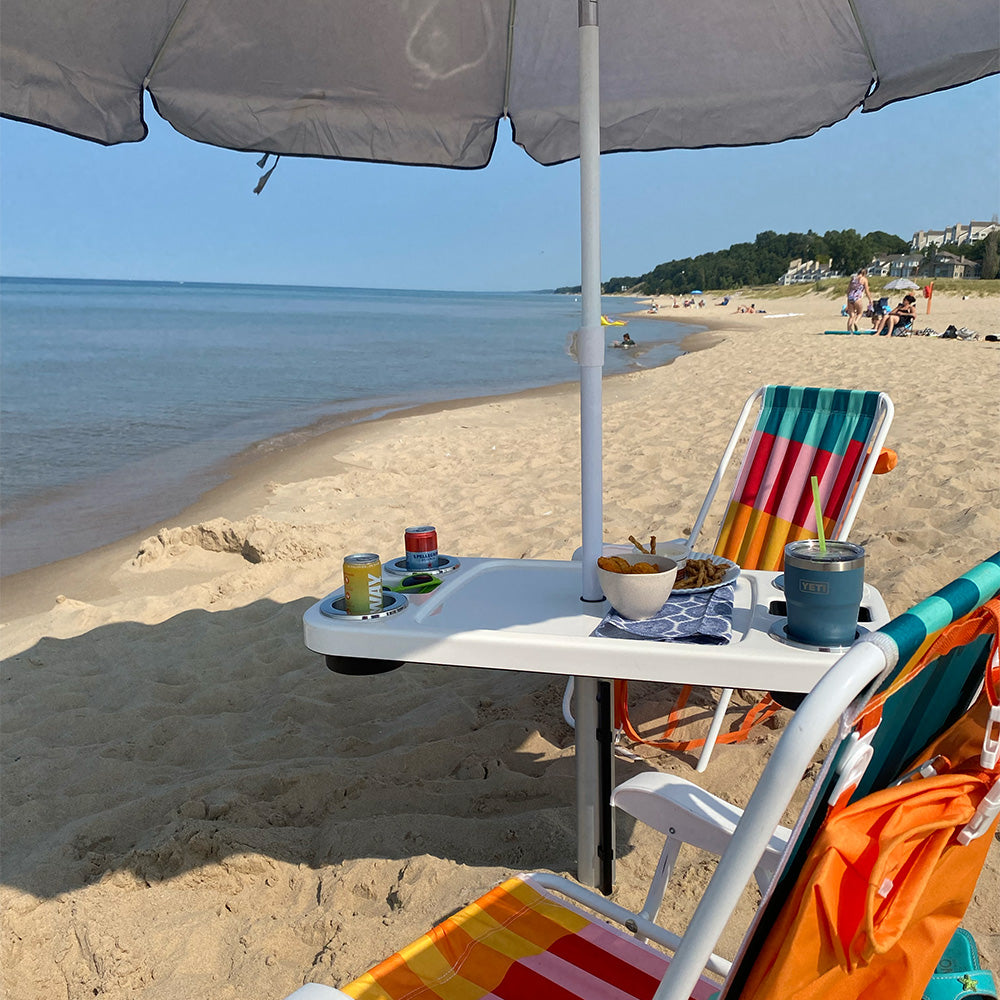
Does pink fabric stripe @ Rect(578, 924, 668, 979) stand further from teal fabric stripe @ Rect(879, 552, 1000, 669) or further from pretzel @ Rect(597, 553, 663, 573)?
teal fabric stripe @ Rect(879, 552, 1000, 669)

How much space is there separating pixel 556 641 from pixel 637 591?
0.20 metres

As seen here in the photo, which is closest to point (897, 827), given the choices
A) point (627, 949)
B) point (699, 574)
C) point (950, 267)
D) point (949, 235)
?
point (627, 949)

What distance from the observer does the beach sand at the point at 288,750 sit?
6.71 ft

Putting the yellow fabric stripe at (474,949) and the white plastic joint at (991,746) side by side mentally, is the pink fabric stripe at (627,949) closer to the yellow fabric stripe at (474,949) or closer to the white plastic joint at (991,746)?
the yellow fabric stripe at (474,949)

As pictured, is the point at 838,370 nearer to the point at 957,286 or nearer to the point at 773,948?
the point at 773,948

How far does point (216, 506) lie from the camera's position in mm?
6973

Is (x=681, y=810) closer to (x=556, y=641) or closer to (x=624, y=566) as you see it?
(x=556, y=641)

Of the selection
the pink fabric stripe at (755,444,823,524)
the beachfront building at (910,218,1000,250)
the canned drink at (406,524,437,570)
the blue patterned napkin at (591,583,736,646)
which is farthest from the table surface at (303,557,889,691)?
the beachfront building at (910,218,1000,250)

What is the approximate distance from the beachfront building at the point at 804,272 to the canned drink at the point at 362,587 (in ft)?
198

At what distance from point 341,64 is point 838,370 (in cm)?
1055

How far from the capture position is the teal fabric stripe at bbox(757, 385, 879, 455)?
2703mm

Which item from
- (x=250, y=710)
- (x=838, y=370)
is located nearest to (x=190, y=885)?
(x=250, y=710)

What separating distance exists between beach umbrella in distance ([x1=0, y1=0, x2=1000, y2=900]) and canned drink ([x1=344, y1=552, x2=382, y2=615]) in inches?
17.5

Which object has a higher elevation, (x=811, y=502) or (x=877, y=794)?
(x=877, y=794)
